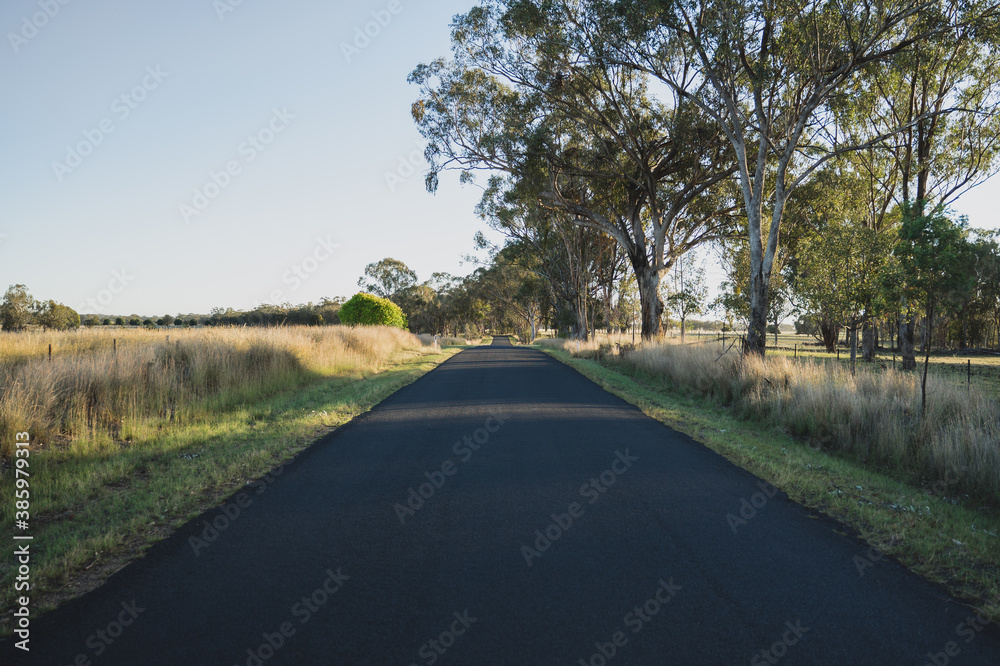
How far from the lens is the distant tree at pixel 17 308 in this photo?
33.3 metres

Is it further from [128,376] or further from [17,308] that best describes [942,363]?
[17,308]

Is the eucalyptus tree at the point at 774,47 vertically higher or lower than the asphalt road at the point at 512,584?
higher

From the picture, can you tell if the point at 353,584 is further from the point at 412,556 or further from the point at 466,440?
the point at 466,440

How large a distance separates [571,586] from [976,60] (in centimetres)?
2639

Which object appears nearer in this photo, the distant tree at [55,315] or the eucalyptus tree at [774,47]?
the eucalyptus tree at [774,47]

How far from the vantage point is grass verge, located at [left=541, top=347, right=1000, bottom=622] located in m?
3.77
